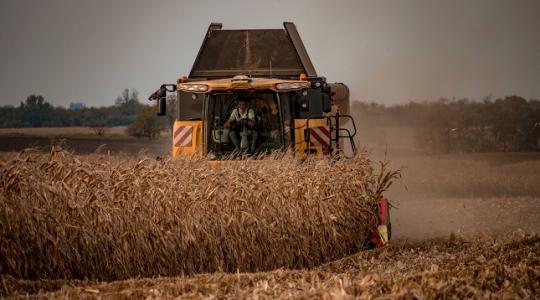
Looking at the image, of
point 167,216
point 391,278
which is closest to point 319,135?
point 167,216

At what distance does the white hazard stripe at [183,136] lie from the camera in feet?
40.8

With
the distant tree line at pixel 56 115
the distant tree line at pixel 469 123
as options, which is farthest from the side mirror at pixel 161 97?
the distant tree line at pixel 56 115

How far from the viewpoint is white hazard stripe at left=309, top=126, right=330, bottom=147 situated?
1234cm

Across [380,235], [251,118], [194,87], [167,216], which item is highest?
[194,87]

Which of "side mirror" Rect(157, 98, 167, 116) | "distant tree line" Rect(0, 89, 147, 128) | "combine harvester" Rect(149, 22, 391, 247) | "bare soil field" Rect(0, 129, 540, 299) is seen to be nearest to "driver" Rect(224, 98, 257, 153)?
"combine harvester" Rect(149, 22, 391, 247)

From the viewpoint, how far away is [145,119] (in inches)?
1991

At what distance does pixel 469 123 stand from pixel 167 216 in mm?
26348

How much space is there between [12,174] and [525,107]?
91.7 feet

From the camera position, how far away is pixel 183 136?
12.5 meters

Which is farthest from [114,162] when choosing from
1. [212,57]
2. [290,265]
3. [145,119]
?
[145,119]

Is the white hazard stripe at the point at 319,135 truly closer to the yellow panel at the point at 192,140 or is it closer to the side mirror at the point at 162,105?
the yellow panel at the point at 192,140

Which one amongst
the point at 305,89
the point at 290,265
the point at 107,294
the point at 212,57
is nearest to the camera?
the point at 107,294

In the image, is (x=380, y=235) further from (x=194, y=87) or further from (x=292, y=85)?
(x=194, y=87)

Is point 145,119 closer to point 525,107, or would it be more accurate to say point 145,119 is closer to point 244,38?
point 525,107
